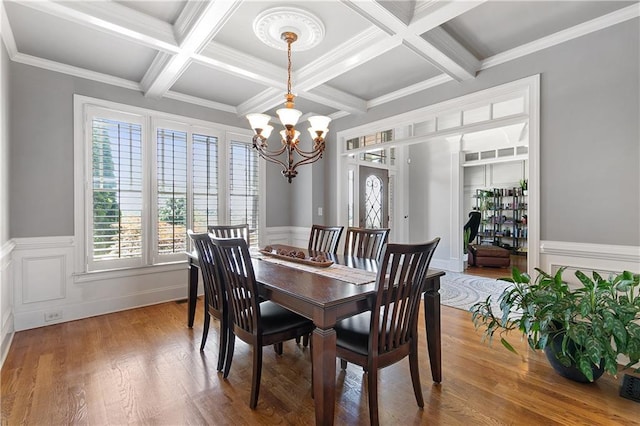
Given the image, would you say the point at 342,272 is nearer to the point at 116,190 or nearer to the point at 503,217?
the point at 116,190

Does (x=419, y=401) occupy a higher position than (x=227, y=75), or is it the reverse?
(x=227, y=75)

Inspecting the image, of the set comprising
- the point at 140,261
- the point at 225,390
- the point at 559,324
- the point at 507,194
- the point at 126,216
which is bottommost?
the point at 225,390

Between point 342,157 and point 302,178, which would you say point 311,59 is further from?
point 302,178

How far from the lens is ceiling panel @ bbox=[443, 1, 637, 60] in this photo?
2201 millimetres

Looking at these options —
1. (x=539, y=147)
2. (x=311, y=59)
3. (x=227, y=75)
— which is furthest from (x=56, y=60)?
(x=539, y=147)

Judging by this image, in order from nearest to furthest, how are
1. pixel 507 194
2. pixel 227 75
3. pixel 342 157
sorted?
pixel 227 75, pixel 342 157, pixel 507 194

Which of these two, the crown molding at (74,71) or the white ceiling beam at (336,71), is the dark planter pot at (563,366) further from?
the crown molding at (74,71)

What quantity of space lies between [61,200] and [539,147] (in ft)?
15.4

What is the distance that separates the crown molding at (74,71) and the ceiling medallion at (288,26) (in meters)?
1.97

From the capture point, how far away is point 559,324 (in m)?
2.21

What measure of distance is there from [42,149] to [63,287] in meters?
1.43

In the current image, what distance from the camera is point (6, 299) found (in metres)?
2.65

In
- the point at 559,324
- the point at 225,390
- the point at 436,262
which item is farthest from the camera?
the point at 436,262

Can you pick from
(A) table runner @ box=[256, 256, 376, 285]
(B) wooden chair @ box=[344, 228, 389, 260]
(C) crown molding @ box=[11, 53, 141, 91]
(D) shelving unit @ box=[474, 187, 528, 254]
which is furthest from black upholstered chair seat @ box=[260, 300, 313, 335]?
(D) shelving unit @ box=[474, 187, 528, 254]
